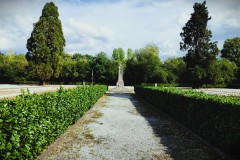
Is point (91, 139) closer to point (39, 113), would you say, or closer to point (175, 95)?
point (39, 113)

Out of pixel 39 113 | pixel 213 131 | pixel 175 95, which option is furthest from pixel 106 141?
pixel 175 95

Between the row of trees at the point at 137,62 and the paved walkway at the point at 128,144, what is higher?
the row of trees at the point at 137,62

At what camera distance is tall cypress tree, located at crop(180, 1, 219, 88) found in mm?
49000

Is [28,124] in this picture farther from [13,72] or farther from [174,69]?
[13,72]

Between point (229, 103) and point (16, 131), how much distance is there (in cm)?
602

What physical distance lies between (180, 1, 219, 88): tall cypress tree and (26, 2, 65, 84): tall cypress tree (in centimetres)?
2907

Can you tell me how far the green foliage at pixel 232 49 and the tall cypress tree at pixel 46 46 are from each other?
191 feet

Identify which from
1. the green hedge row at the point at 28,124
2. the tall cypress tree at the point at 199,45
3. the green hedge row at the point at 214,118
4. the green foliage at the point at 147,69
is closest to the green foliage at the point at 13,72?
the green foliage at the point at 147,69

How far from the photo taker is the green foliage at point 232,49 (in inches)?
3105

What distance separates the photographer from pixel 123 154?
6.84 metres

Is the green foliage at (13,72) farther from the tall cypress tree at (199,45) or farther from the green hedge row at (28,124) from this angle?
the green hedge row at (28,124)

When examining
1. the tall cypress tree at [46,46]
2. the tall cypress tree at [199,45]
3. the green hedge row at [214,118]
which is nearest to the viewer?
the green hedge row at [214,118]

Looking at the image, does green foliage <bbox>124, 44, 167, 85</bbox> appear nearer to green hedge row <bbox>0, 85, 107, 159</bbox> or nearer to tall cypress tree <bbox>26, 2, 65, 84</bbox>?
tall cypress tree <bbox>26, 2, 65, 84</bbox>

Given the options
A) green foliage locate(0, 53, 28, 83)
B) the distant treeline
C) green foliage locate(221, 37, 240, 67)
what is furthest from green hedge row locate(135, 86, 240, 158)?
green foliage locate(221, 37, 240, 67)
